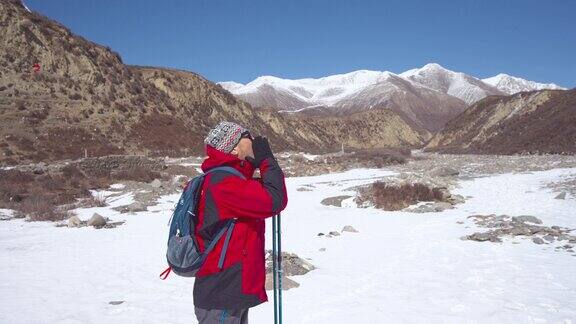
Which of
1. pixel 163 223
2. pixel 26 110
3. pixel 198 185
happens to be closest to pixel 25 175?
pixel 163 223

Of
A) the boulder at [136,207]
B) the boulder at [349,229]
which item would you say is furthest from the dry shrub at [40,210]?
the boulder at [349,229]

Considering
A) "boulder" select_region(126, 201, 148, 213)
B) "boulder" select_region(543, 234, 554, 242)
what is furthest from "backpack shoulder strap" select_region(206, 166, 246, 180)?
"boulder" select_region(126, 201, 148, 213)

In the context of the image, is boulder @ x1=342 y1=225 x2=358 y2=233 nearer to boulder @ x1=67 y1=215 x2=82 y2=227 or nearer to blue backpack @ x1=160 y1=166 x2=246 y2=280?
boulder @ x1=67 y1=215 x2=82 y2=227

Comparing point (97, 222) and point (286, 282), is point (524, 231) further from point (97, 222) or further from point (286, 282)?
point (97, 222)

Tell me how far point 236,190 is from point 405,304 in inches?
174

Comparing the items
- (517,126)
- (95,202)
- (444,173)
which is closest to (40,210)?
(95,202)

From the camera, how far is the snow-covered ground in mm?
6113

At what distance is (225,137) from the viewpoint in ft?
10.4

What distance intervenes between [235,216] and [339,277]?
5361 millimetres

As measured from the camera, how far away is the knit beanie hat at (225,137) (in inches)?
124

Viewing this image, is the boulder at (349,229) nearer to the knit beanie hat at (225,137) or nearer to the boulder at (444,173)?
the knit beanie hat at (225,137)

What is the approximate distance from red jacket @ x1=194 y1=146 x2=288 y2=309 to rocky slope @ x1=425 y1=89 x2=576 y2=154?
4558 cm

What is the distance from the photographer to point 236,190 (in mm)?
2920

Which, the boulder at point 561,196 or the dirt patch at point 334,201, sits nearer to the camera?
the boulder at point 561,196
